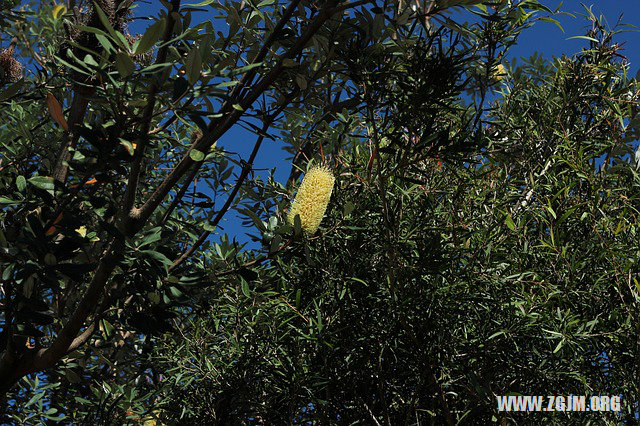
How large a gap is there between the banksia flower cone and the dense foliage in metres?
0.05

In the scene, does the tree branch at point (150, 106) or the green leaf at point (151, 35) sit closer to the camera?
the green leaf at point (151, 35)

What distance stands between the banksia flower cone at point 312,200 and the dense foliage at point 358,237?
0.15 ft

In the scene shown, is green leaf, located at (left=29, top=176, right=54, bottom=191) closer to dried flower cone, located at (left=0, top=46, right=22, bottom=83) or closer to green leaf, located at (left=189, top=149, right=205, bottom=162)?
green leaf, located at (left=189, top=149, right=205, bottom=162)

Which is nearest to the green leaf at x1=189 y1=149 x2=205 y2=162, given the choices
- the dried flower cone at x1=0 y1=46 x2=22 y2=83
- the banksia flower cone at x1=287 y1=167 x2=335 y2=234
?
the banksia flower cone at x1=287 y1=167 x2=335 y2=234

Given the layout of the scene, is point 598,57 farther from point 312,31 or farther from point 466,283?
point 312,31

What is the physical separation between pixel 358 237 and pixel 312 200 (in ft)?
1.44

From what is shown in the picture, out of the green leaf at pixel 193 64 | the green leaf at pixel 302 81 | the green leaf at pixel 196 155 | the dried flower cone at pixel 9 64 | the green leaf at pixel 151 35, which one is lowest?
the green leaf at pixel 196 155

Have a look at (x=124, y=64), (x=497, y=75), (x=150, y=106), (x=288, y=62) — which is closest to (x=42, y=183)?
(x=150, y=106)

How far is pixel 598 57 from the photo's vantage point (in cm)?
247

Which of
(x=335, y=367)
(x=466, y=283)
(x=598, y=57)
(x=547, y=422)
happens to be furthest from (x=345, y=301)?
(x=598, y=57)

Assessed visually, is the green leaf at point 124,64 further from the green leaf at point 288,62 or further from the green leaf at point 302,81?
the green leaf at point 302,81

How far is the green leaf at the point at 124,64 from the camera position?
136 centimetres

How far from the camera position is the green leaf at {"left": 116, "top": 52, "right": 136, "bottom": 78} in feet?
4.47


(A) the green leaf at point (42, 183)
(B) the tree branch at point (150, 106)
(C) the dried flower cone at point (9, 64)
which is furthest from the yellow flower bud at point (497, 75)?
(C) the dried flower cone at point (9, 64)
